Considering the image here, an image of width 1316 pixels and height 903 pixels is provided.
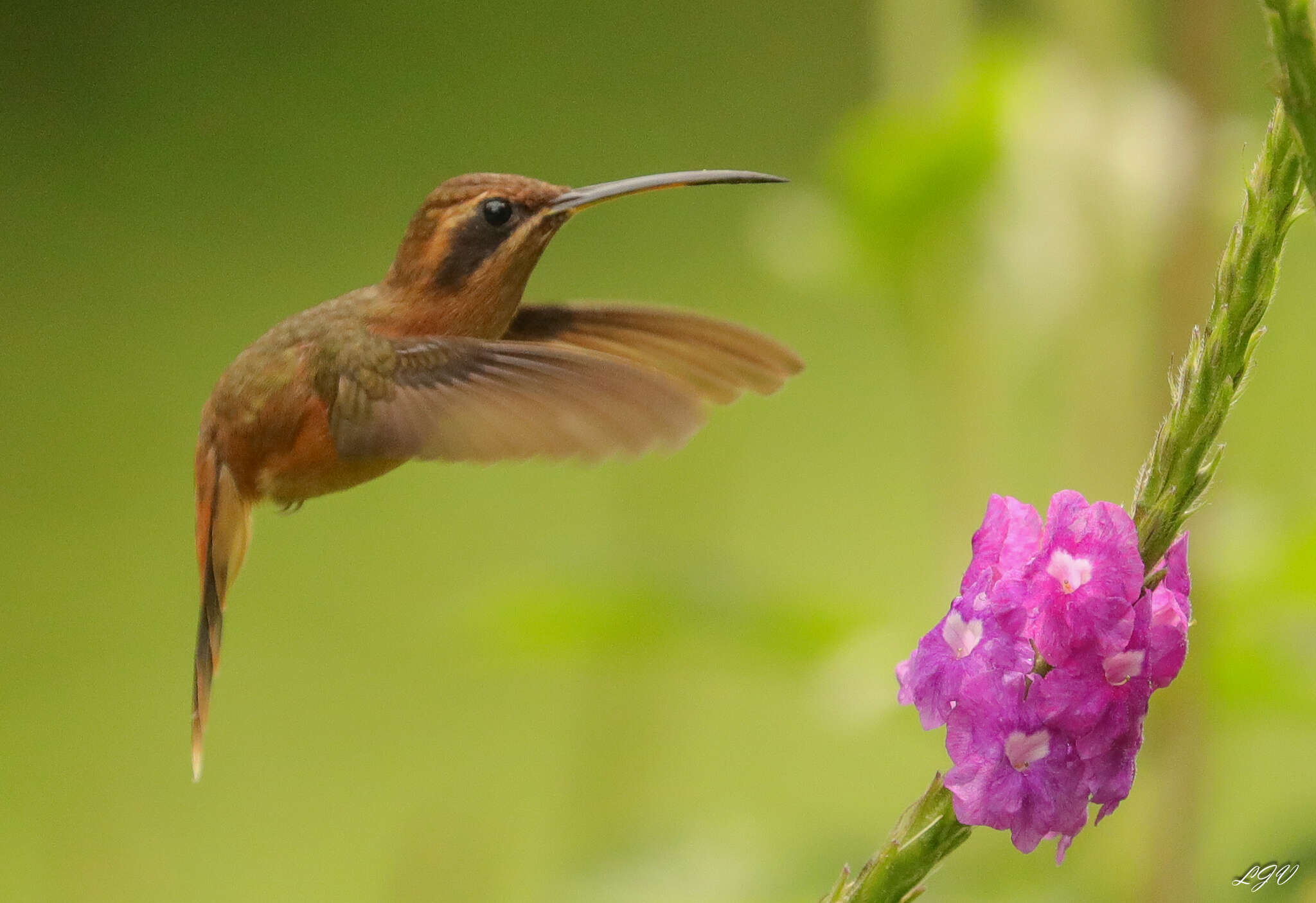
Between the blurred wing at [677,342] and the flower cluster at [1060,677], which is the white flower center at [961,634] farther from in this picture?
the blurred wing at [677,342]

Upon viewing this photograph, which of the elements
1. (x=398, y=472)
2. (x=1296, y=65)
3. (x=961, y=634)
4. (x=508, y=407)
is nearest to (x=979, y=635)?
(x=961, y=634)

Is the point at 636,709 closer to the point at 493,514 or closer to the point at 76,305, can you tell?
the point at 493,514

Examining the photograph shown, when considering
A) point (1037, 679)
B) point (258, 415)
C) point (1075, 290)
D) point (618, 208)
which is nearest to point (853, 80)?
point (618, 208)

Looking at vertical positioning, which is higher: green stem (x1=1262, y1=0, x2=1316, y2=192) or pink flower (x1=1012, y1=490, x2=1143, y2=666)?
green stem (x1=1262, y1=0, x2=1316, y2=192)

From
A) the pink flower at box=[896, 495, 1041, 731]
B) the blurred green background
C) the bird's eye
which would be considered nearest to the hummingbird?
the bird's eye

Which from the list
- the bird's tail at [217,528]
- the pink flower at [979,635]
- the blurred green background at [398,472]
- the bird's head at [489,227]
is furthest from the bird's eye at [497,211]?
the blurred green background at [398,472]

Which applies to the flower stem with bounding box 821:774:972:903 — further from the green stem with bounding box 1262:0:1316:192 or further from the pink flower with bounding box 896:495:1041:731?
the green stem with bounding box 1262:0:1316:192
